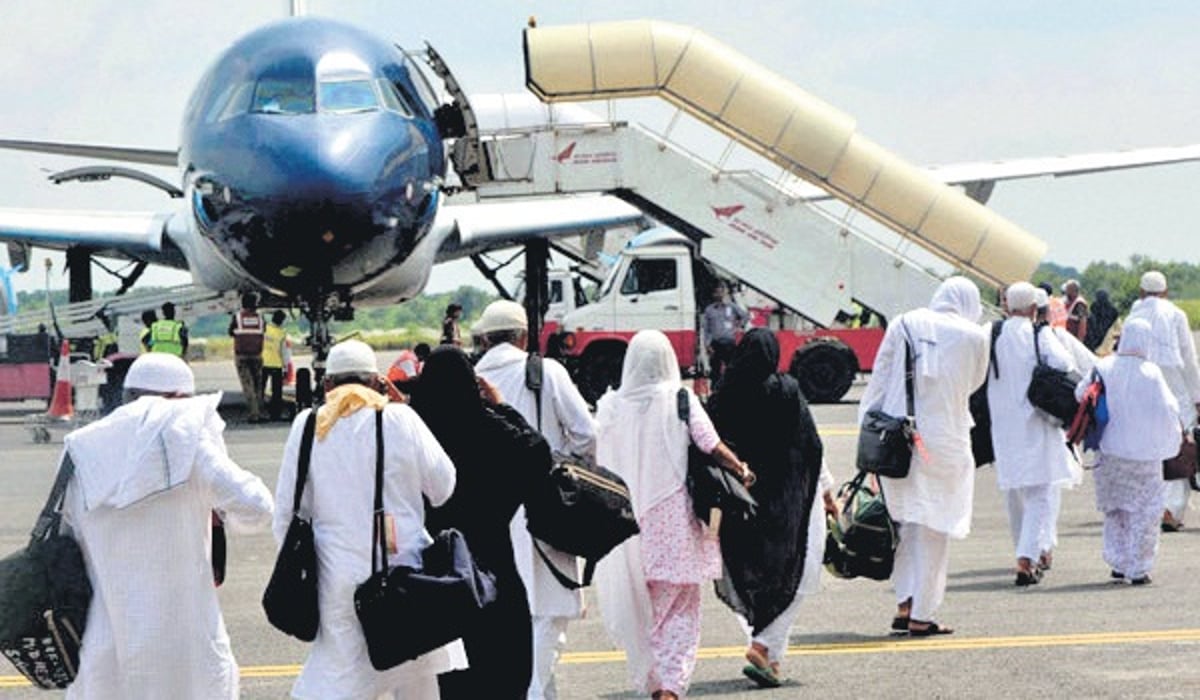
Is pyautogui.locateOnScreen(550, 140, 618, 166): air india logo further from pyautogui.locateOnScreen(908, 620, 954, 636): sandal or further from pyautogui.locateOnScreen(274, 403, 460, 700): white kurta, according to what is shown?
pyautogui.locateOnScreen(274, 403, 460, 700): white kurta

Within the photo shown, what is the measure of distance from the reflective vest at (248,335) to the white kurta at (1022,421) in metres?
14.7

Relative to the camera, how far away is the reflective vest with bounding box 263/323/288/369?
92.2 ft

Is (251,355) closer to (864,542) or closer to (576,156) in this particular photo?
(576,156)

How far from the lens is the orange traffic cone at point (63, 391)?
91.9 ft

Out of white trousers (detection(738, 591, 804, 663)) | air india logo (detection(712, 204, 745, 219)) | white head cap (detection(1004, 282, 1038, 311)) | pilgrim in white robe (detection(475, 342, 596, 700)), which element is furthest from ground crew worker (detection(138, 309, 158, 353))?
pilgrim in white robe (detection(475, 342, 596, 700))

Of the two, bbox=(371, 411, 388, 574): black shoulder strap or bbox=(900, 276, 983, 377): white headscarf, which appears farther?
bbox=(900, 276, 983, 377): white headscarf

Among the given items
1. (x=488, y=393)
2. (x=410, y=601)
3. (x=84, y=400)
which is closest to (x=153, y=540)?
(x=410, y=601)

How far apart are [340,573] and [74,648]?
0.93 metres

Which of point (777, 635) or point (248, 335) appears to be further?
point (248, 335)

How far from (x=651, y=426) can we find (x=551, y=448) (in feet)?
2.10

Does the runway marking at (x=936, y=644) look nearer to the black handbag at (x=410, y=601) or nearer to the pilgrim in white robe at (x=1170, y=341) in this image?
the black handbag at (x=410, y=601)

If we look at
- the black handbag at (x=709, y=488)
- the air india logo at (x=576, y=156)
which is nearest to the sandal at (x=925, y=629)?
the black handbag at (x=709, y=488)

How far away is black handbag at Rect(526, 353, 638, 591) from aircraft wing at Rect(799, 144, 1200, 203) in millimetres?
30214

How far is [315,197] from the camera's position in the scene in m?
21.3
